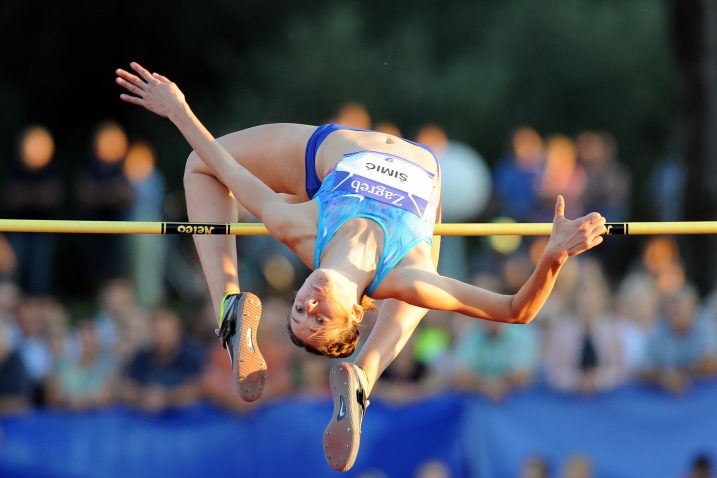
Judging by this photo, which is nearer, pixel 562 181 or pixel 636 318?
pixel 636 318

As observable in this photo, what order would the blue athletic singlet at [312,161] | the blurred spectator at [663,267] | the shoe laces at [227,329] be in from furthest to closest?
the blurred spectator at [663,267] → the blue athletic singlet at [312,161] → the shoe laces at [227,329]

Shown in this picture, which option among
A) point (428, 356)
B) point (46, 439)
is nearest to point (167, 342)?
point (46, 439)

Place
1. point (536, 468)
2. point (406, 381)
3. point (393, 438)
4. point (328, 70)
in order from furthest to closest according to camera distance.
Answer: point (328, 70) → point (406, 381) → point (393, 438) → point (536, 468)

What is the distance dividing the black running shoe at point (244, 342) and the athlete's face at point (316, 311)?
42 centimetres

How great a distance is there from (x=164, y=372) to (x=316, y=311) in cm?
429

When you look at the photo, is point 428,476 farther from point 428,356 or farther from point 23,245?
point 23,245

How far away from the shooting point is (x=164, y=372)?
11.0 meters

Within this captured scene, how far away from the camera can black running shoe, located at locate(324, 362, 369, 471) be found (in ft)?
23.3

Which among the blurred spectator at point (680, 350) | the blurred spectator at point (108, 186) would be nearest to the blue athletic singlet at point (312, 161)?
the blurred spectator at point (680, 350)

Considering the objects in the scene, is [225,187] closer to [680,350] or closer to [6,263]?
[680,350]

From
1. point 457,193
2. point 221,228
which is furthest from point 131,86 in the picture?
point 457,193

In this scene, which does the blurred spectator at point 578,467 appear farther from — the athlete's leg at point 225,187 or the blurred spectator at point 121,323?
the athlete's leg at point 225,187

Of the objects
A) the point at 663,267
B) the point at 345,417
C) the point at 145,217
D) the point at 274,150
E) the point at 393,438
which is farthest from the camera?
the point at 145,217

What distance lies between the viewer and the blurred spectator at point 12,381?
11.0m
